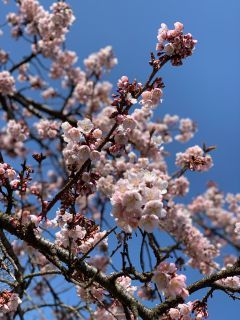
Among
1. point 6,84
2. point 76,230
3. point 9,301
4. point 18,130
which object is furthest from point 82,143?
point 6,84

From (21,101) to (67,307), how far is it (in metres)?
5.22

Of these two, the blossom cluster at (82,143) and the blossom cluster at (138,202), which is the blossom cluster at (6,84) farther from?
the blossom cluster at (138,202)

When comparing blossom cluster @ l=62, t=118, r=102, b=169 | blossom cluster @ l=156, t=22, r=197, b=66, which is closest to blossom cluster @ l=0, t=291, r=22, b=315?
blossom cluster @ l=62, t=118, r=102, b=169

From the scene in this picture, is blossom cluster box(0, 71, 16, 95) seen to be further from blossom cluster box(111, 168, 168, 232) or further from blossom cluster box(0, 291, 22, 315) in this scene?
blossom cluster box(111, 168, 168, 232)

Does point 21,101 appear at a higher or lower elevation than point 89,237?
higher

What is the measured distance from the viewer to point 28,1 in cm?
1008

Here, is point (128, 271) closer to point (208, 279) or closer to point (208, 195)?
point (208, 279)

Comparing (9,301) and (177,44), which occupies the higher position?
(177,44)

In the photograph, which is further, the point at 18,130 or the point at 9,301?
the point at 18,130

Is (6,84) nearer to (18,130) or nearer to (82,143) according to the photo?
(18,130)

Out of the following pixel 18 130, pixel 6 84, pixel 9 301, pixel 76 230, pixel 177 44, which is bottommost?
pixel 9 301

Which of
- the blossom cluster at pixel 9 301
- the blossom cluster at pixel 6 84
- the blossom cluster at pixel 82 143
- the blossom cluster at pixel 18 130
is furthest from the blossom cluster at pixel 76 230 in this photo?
the blossom cluster at pixel 6 84

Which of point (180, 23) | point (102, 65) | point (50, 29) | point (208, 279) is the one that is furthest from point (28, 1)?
point (208, 279)

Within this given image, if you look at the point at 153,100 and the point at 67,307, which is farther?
the point at 67,307
